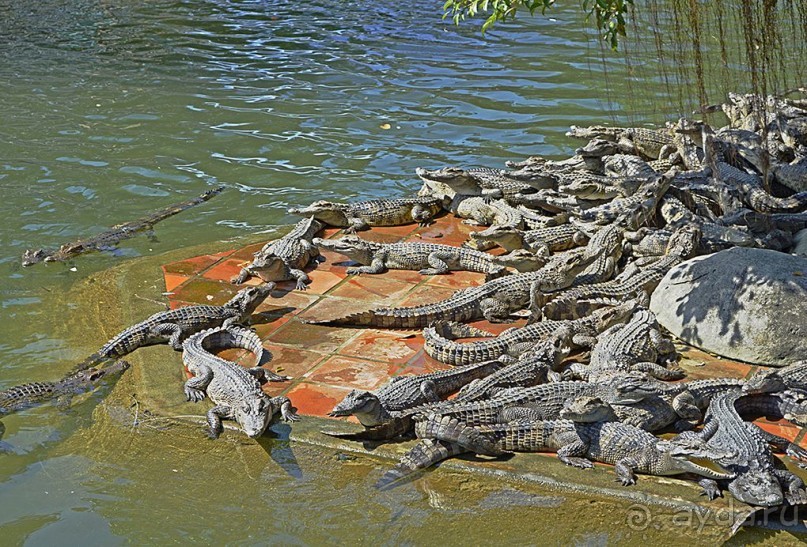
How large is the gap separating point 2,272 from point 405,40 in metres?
11.7

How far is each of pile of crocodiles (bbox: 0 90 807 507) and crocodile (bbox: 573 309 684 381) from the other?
0.6 inches

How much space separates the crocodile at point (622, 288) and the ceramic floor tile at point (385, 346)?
1106 mm

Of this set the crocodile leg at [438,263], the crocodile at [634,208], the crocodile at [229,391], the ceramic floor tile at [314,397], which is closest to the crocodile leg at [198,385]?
the crocodile at [229,391]

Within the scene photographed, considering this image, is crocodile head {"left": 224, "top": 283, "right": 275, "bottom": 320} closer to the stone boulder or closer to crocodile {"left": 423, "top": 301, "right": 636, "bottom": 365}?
crocodile {"left": 423, "top": 301, "right": 636, "bottom": 365}

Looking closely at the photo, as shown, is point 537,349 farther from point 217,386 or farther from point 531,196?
point 531,196

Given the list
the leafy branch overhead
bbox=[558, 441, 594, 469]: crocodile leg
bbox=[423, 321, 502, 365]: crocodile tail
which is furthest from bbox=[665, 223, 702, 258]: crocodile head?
bbox=[558, 441, 594, 469]: crocodile leg

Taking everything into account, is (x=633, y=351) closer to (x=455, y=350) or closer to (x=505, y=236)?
(x=455, y=350)

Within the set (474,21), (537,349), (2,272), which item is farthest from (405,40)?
(537,349)

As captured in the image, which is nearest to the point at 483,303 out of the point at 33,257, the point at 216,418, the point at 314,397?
the point at 314,397

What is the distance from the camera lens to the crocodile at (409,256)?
8.74 meters

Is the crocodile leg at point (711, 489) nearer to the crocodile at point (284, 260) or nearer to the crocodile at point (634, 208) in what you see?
the crocodile at point (634, 208)

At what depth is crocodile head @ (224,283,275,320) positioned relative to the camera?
7.93m

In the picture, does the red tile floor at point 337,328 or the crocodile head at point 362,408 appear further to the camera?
the red tile floor at point 337,328

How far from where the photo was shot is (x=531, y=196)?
980cm
